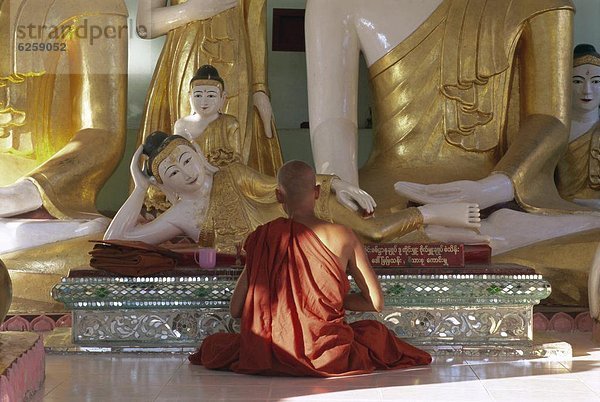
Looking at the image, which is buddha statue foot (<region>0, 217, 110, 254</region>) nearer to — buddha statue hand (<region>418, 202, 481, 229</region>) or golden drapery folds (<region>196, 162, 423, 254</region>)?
golden drapery folds (<region>196, 162, 423, 254</region>)

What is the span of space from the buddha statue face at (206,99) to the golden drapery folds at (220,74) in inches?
12.5

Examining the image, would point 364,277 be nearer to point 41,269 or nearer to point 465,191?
point 465,191

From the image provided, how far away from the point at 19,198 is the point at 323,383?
252 centimetres

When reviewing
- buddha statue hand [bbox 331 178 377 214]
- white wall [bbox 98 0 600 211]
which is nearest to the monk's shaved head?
buddha statue hand [bbox 331 178 377 214]

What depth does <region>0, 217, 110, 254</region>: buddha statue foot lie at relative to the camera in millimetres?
5652

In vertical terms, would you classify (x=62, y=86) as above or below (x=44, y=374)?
above

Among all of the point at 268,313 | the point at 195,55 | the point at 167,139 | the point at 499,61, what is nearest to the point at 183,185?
the point at 167,139

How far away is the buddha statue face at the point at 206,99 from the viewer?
5859mm

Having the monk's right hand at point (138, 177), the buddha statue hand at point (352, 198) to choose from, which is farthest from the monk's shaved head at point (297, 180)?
the monk's right hand at point (138, 177)

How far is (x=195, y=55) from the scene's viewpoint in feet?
20.7

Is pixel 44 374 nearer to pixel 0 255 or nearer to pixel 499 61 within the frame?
pixel 0 255

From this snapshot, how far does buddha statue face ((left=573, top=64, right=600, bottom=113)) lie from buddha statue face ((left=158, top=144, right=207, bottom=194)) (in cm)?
252

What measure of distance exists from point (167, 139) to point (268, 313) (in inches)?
50.3

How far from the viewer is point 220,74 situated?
20.7 ft
